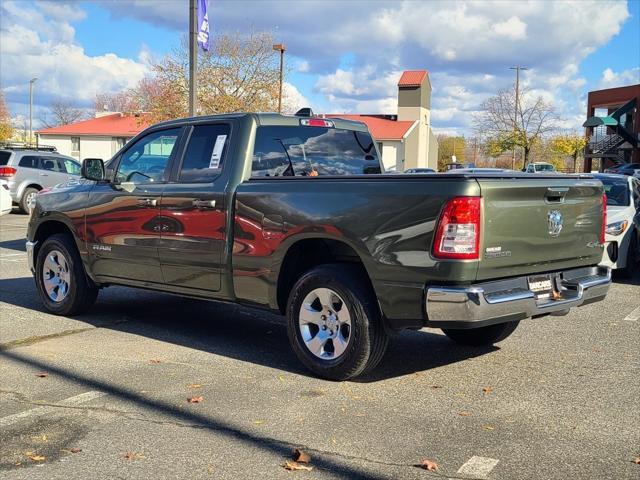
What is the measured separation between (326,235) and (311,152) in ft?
4.86

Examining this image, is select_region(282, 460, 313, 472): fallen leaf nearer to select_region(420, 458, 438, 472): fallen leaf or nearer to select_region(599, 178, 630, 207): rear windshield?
select_region(420, 458, 438, 472): fallen leaf

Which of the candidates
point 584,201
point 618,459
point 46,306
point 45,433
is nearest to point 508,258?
point 584,201

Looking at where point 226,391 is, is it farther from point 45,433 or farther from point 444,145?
point 444,145

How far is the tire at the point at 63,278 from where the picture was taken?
754cm

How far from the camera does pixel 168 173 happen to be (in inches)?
261

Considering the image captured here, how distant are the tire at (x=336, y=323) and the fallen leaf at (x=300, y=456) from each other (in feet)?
4.23

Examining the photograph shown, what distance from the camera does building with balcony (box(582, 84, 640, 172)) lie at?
5084 centimetres

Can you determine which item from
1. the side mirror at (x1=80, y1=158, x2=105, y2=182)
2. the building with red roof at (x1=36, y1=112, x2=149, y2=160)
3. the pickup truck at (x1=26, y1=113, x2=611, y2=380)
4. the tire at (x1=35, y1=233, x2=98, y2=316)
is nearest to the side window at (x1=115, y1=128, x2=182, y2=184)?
the pickup truck at (x1=26, y1=113, x2=611, y2=380)

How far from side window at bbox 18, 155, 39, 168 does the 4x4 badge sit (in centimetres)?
1888

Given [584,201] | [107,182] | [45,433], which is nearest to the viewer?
[45,433]

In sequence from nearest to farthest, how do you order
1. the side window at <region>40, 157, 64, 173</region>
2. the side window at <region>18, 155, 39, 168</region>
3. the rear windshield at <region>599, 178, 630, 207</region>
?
1. the rear windshield at <region>599, 178, 630, 207</region>
2. the side window at <region>18, 155, 39, 168</region>
3. the side window at <region>40, 157, 64, 173</region>

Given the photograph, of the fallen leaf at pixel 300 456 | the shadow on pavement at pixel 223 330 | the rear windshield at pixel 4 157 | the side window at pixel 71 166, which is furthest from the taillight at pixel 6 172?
the fallen leaf at pixel 300 456

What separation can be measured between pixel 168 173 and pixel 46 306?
7.71ft

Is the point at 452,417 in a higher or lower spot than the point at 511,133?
lower
